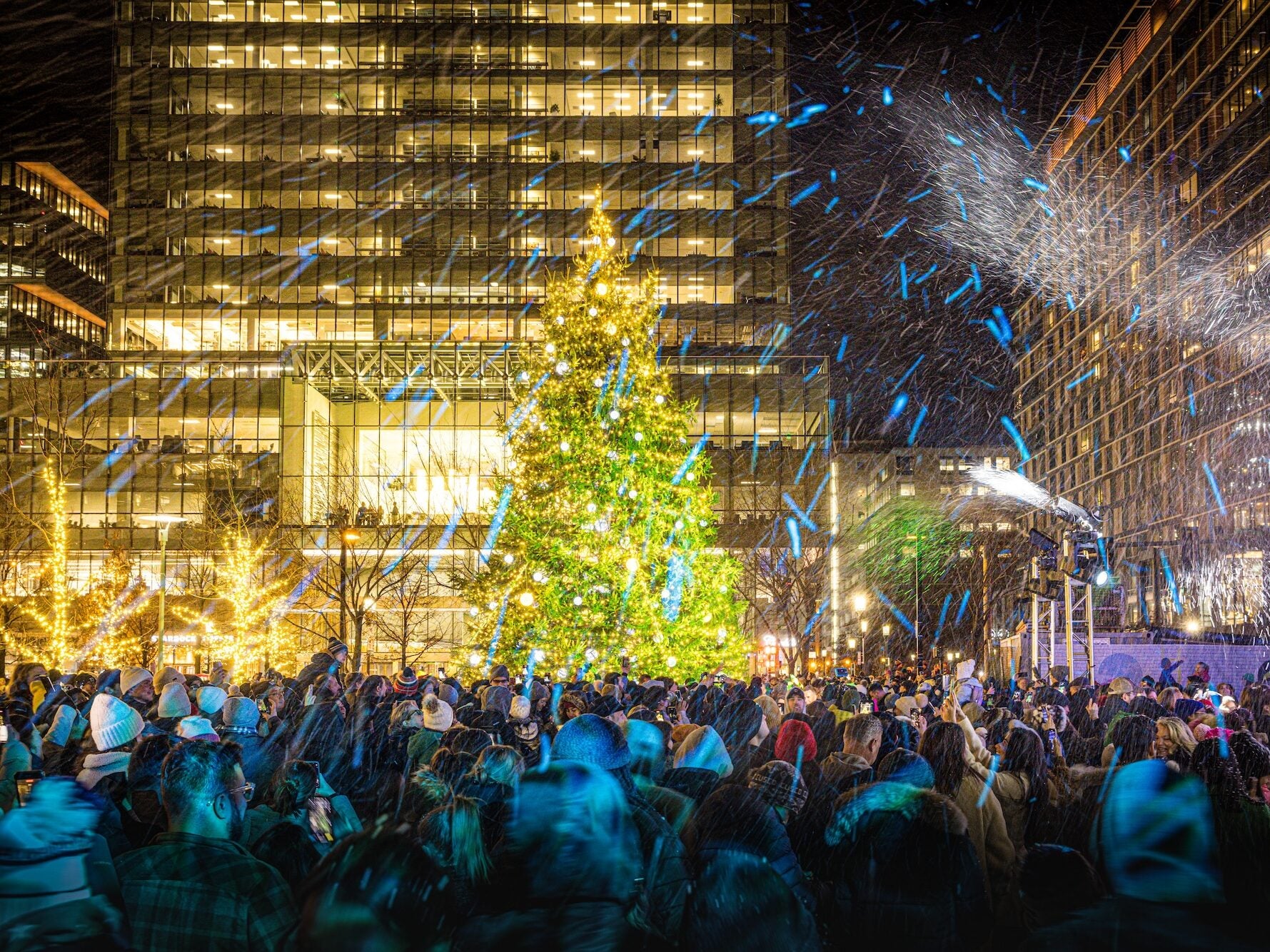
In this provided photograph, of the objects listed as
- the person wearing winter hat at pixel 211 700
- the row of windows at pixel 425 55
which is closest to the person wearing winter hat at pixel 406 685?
the person wearing winter hat at pixel 211 700

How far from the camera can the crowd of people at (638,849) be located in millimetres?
3508

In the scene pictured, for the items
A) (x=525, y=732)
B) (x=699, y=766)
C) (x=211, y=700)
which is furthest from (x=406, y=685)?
(x=699, y=766)

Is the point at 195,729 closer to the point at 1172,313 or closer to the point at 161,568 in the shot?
the point at 161,568

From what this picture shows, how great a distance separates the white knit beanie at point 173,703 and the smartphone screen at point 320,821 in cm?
543

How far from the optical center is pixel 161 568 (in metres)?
34.4

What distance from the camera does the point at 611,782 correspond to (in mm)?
3742

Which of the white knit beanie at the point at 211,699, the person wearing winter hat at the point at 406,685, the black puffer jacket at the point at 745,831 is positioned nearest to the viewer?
the black puffer jacket at the point at 745,831

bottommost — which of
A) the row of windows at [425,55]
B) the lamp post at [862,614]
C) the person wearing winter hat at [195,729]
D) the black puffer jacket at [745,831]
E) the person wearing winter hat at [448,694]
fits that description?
the lamp post at [862,614]

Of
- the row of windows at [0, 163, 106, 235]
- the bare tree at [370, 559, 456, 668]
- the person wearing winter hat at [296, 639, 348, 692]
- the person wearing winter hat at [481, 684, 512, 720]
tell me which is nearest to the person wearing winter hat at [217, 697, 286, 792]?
the person wearing winter hat at [481, 684, 512, 720]

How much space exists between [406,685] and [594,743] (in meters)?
9.72

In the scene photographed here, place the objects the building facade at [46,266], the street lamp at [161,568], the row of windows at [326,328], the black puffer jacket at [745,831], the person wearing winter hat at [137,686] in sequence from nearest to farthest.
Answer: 1. the black puffer jacket at [745,831]
2. the person wearing winter hat at [137,686]
3. the street lamp at [161,568]
4. the row of windows at [326,328]
5. the building facade at [46,266]

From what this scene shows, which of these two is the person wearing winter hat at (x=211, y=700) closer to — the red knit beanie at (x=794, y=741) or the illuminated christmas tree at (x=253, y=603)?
the red knit beanie at (x=794, y=741)

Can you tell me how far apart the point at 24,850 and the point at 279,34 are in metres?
77.1

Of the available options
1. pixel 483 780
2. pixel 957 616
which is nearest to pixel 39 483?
pixel 957 616
